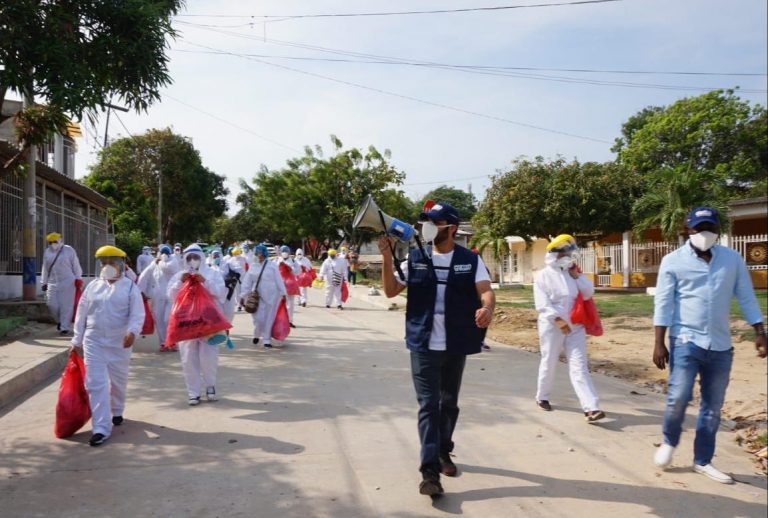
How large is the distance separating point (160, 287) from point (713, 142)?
32.0 m

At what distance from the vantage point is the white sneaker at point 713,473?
14.2ft

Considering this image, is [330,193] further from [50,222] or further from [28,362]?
[28,362]

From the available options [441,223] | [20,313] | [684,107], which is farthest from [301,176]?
[441,223]

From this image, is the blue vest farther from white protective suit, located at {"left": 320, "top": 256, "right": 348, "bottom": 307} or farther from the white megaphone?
white protective suit, located at {"left": 320, "top": 256, "right": 348, "bottom": 307}

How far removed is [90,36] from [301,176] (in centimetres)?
3131

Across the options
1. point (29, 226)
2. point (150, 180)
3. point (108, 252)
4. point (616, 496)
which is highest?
point (150, 180)

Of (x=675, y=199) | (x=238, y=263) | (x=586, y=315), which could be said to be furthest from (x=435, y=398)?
(x=675, y=199)

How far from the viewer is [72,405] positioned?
545 centimetres

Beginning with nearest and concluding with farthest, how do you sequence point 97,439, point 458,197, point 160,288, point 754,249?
point 97,439 < point 160,288 < point 754,249 < point 458,197

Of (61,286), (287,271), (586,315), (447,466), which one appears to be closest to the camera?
(447,466)

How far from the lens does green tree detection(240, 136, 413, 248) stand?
120 ft

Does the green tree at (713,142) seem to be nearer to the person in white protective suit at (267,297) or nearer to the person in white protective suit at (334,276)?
the person in white protective suit at (334,276)

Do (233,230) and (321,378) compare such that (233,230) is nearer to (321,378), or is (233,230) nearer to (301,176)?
(301,176)

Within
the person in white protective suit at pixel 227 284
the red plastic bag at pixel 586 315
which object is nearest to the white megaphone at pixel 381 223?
the red plastic bag at pixel 586 315
